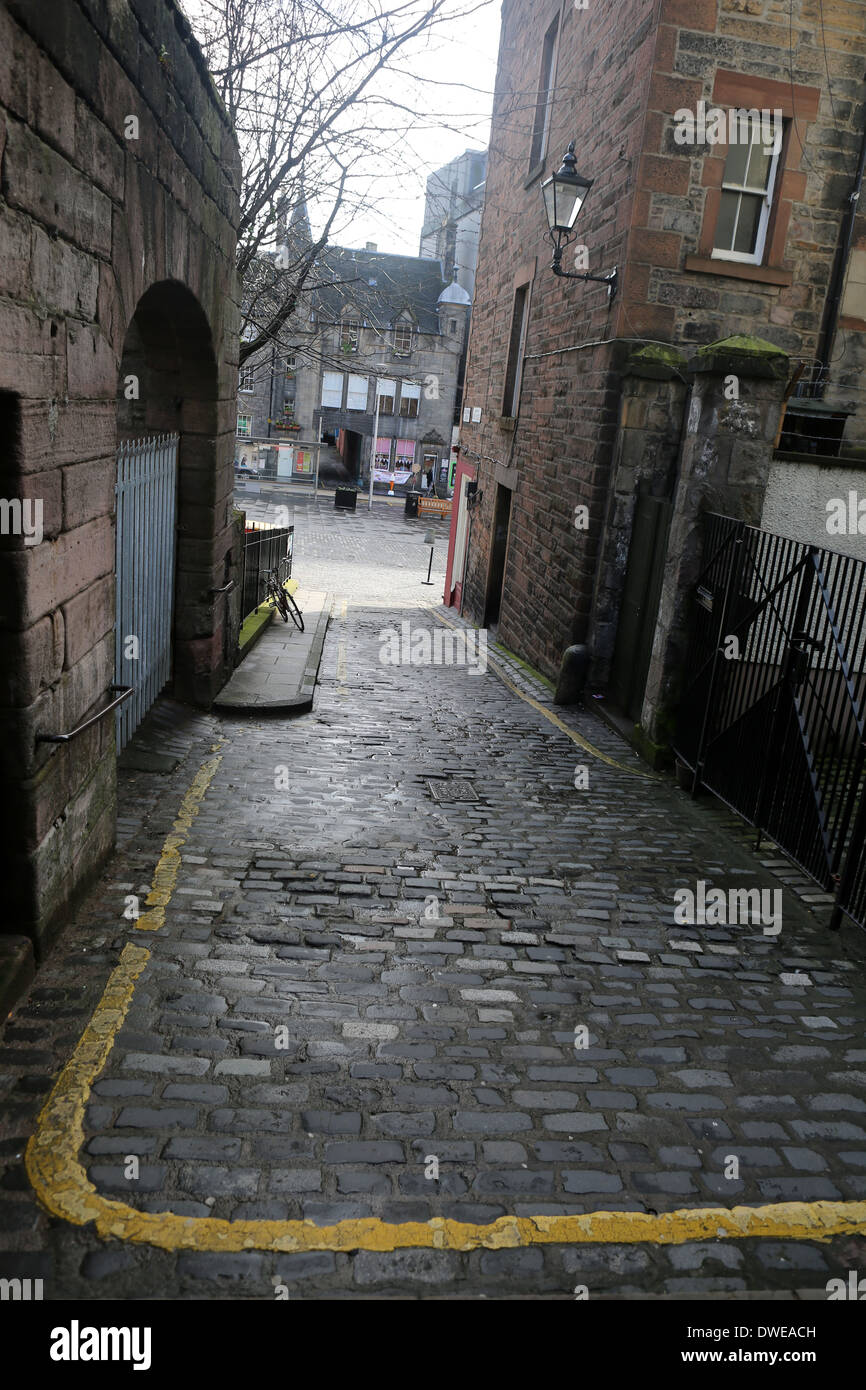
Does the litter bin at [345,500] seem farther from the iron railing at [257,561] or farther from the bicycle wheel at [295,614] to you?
the bicycle wheel at [295,614]

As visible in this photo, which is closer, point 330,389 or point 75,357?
point 75,357

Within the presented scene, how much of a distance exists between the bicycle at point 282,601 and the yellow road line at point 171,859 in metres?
6.95

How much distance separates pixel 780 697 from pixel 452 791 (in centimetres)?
242

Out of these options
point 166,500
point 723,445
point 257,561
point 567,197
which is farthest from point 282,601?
point 723,445

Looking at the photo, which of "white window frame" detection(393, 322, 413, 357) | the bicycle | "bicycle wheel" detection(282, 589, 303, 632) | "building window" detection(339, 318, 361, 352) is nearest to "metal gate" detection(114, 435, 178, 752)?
"bicycle wheel" detection(282, 589, 303, 632)

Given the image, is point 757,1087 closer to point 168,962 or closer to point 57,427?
point 168,962

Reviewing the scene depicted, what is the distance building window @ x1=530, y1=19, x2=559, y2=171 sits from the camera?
13289 millimetres

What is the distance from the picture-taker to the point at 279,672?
34.1 ft

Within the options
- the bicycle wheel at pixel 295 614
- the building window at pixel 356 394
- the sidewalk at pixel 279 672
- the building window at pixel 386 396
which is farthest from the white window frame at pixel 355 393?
the sidewalk at pixel 279 672

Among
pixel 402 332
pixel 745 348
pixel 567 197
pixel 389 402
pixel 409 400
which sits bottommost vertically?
pixel 745 348

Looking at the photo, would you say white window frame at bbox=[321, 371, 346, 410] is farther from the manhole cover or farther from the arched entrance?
the manhole cover

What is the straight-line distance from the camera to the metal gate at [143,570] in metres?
6.50

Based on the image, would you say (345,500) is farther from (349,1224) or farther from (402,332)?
(349,1224)
